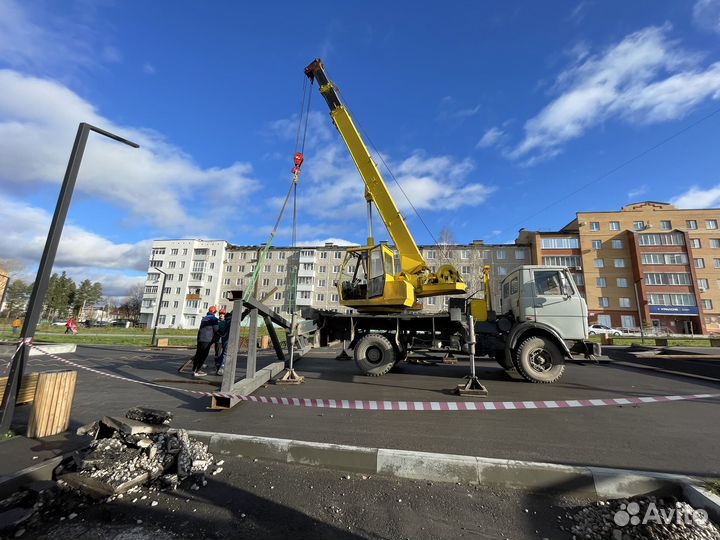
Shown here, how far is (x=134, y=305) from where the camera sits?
94.8 metres

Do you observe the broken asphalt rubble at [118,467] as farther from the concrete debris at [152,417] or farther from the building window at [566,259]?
the building window at [566,259]

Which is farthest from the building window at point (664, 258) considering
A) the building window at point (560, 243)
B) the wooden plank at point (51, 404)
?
the wooden plank at point (51, 404)

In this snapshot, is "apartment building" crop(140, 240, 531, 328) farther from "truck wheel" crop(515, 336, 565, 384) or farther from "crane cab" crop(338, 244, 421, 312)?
"truck wheel" crop(515, 336, 565, 384)

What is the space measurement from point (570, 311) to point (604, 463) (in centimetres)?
589

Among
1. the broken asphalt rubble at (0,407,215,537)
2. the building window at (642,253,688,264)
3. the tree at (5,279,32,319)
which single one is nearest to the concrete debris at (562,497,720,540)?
the broken asphalt rubble at (0,407,215,537)

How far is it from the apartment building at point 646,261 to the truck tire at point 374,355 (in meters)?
51.7

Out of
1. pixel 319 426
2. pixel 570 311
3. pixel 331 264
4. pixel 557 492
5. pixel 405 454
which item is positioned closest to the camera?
pixel 557 492

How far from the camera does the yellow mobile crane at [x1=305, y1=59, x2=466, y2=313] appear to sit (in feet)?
33.3

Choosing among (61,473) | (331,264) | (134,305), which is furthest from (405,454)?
(134,305)

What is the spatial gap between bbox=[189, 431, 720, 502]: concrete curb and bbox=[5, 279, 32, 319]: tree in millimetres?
90247

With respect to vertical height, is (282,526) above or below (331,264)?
below

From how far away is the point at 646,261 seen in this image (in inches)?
1981

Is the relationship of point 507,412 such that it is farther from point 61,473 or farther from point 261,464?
point 61,473

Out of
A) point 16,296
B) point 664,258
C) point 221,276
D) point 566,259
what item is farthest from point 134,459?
point 16,296
